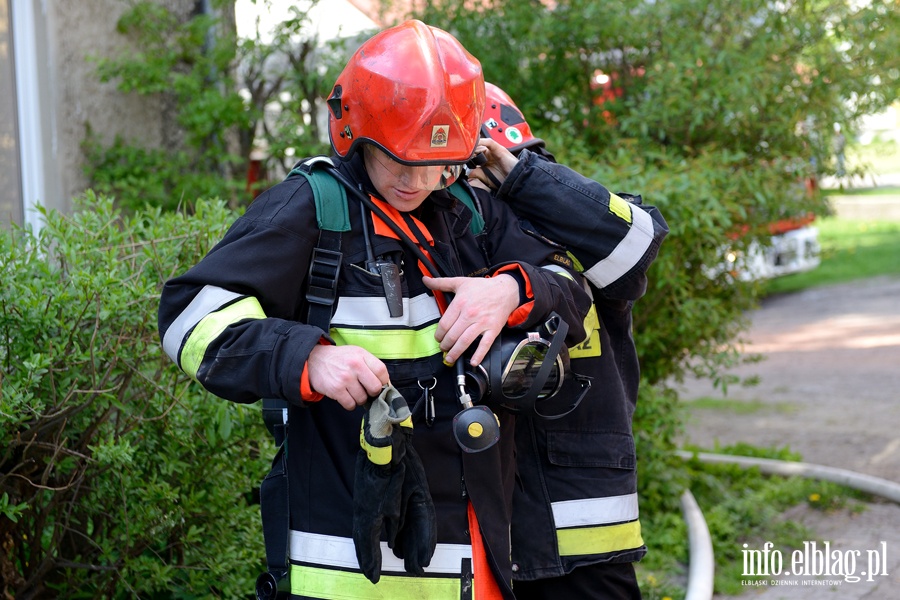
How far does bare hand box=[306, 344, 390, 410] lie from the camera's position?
6.01 ft

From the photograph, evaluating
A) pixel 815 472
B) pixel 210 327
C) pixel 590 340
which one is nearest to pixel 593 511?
pixel 590 340

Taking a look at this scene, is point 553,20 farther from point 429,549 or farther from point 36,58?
point 429,549

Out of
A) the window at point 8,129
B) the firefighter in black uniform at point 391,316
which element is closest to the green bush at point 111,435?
the firefighter in black uniform at point 391,316

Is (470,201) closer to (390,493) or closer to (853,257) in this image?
(390,493)

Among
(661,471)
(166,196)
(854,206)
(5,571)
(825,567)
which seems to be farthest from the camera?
(854,206)

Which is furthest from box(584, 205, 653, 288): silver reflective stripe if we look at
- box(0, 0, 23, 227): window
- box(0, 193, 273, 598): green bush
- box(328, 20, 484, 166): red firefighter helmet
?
box(0, 0, 23, 227): window

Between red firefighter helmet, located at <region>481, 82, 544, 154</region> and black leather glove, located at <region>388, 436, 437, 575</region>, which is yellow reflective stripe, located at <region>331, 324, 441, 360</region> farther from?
red firefighter helmet, located at <region>481, 82, 544, 154</region>

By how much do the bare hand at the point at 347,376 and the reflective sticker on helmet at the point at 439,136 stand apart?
48 centimetres

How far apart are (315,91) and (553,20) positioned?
1.42 meters

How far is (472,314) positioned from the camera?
204 centimetres

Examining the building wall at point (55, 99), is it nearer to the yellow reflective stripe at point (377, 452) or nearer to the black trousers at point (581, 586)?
the black trousers at point (581, 586)

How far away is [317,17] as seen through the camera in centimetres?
572

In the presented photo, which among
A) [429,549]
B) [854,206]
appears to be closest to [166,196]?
[429,549]

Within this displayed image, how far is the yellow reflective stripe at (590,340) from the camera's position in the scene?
8.35 feet
